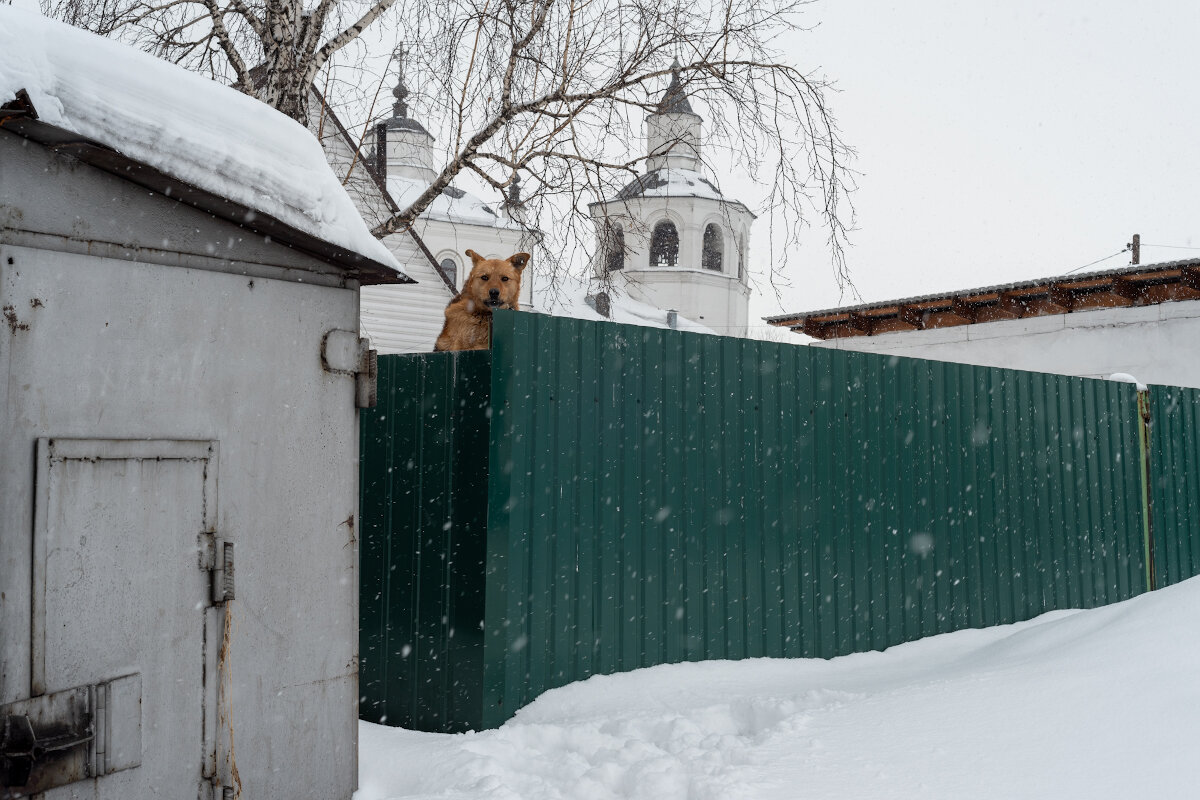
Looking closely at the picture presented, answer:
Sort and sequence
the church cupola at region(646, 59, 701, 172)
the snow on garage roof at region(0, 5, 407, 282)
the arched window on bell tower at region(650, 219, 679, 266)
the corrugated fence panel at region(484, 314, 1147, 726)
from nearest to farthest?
the snow on garage roof at region(0, 5, 407, 282)
the corrugated fence panel at region(484, 314, 1147, 726)
the church cupola at region(646, 59, 701, 172)
the arched window on bell tower at region(650, 219, 679, 266)

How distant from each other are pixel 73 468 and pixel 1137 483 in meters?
8.81

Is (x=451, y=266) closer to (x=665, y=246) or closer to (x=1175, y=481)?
(x=665, y=246)

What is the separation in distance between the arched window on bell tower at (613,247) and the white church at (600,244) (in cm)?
1

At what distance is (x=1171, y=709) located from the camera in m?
3.46

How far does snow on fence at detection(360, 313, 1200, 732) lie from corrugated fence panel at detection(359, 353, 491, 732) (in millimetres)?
11

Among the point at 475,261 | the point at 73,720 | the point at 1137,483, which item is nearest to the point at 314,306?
the point at 73,720

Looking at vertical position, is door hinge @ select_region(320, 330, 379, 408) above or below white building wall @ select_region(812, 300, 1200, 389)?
below

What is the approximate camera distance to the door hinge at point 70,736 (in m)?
2.65

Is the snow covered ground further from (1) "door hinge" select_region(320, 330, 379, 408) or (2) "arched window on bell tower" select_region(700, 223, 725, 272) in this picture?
(2) "arched window on bell tower" select_region(700, 223, 725, 272)

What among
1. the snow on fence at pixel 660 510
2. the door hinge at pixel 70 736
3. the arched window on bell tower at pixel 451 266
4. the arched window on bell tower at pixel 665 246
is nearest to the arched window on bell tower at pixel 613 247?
the snow on fence at pixel 660 510

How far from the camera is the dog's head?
6.43 meters

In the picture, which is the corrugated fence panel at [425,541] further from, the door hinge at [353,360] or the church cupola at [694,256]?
the church cupola at [694,256]

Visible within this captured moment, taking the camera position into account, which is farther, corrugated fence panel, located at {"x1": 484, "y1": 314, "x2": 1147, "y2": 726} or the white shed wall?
corrugated fence panel, located at {"x1": 484, "y1": 314, "x2": 1147, "y2": 726}

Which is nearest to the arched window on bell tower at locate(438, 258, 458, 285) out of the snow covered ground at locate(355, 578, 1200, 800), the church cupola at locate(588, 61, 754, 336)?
the church cupola at locate(588, 61, 754, 336)
